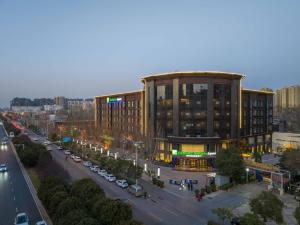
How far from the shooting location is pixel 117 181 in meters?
40.0

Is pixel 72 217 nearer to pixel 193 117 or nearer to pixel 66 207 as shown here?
pixel 66 207

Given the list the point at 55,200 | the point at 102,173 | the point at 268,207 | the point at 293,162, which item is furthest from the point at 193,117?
the point at 55,200

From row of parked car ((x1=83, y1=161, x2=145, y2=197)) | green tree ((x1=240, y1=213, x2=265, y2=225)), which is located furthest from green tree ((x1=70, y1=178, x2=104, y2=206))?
green tree ((x1=240, y1=213, x2=265, y2=225))

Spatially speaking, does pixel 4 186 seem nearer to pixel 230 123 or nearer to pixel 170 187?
pixel 170 187

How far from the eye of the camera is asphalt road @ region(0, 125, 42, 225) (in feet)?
90.0

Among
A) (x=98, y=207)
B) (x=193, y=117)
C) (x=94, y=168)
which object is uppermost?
(x=193, y=117)

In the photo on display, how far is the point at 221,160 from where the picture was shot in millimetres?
40531

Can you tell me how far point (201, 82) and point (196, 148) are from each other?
13476 mm

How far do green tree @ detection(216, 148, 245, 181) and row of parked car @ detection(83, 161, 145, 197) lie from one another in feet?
42.3

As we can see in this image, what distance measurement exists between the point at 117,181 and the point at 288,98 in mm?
143206

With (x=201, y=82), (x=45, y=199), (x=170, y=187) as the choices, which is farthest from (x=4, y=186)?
(x=201, y=82)

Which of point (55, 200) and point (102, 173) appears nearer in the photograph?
point (55, 200)

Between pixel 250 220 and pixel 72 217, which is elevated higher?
pixel 72 217

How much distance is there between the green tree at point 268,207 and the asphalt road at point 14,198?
20.8 metres
